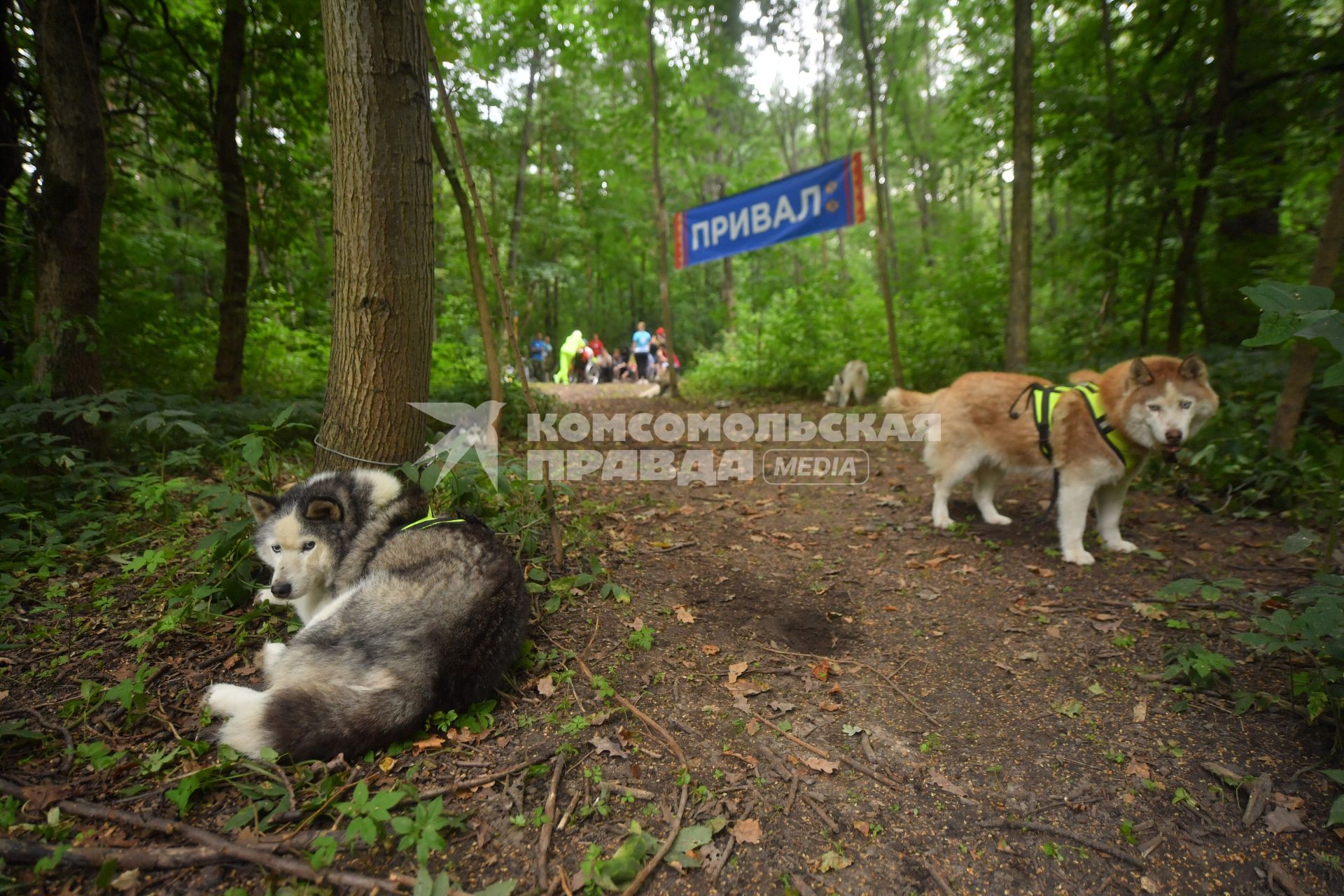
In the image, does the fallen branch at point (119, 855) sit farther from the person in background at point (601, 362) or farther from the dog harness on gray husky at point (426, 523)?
the person in background at point (601, 362)

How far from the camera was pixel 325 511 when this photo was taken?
2.84 metres

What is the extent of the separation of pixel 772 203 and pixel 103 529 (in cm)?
861

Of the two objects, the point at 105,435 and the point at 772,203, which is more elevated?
the point at 772,203

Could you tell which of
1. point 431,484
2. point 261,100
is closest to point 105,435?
point 431,484

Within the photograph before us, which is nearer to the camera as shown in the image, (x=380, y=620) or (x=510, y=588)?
(x=380, y=620)

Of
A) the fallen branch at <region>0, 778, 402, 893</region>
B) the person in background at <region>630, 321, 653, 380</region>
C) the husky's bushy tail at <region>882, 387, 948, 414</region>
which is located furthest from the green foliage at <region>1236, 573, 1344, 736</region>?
the person in background at <region>630, 321, 653, 380</region>

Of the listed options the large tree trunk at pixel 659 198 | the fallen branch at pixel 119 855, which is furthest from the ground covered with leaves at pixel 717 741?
the large tree trunk at pixel 659 198

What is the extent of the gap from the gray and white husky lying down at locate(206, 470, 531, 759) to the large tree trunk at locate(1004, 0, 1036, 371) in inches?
297

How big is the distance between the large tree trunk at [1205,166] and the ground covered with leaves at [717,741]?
4.82 metres

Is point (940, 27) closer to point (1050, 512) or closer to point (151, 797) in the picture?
point (1050, 512)

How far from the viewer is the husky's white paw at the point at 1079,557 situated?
4156 mm

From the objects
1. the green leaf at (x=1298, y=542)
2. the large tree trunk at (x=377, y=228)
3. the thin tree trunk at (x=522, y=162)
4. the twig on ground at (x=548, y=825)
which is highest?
the thin tree trunk at (x=522, y=162)

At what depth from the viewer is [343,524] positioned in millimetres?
2910

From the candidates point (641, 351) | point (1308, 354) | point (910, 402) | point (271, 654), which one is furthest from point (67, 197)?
point (641, 351)
